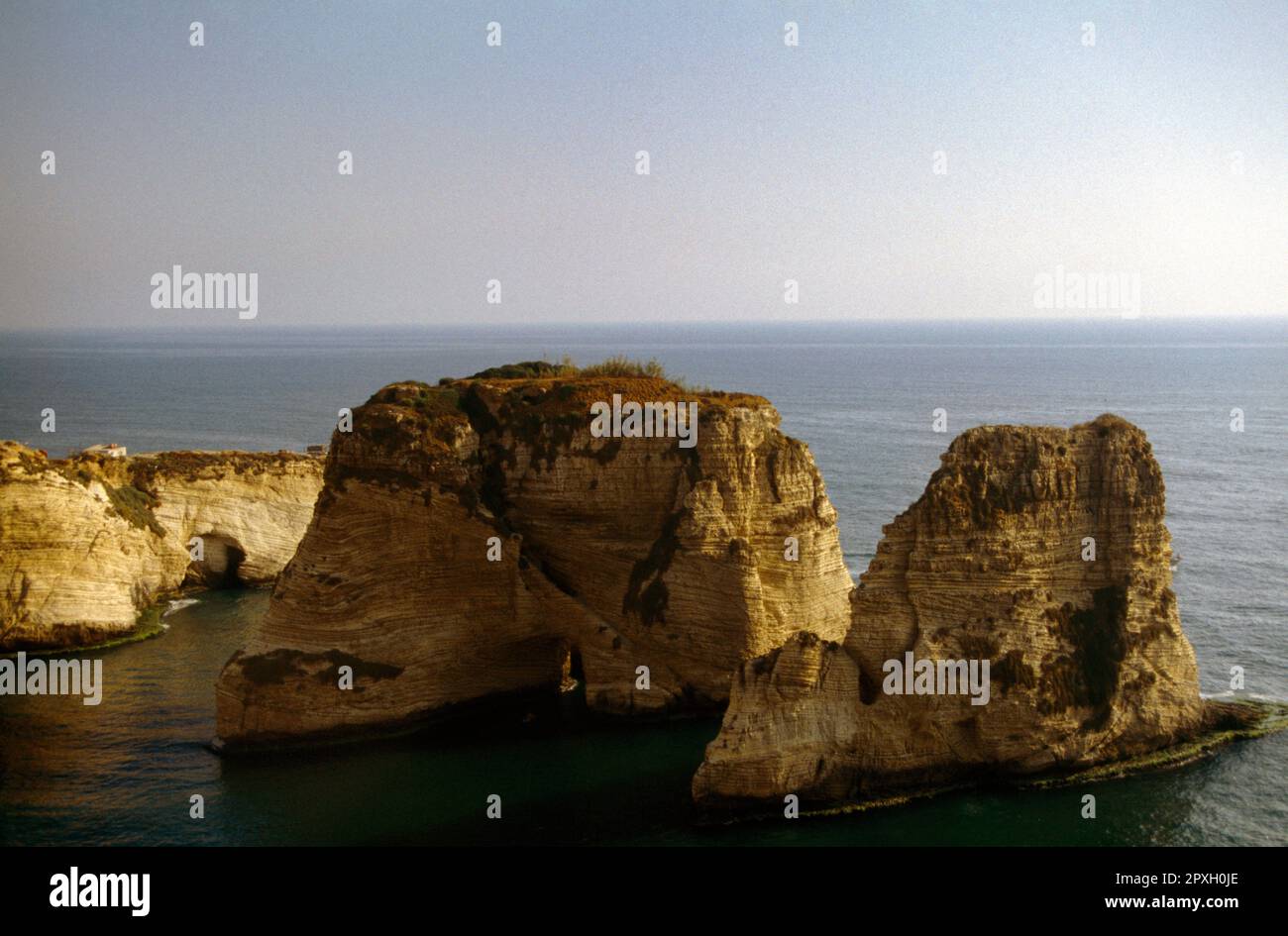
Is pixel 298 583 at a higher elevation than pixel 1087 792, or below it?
higher

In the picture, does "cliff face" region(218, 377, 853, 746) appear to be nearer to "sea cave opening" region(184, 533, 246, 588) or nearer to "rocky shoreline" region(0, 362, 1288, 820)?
"rocky shoreline" region(0, 362, 1288, 820)

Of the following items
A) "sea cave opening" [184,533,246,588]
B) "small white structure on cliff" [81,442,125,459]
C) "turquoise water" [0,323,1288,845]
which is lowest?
"turquoise water" [0,323,1288,845]

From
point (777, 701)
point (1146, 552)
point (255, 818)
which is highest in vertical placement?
point (1146, 552)

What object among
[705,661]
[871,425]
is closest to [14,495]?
[705,661]

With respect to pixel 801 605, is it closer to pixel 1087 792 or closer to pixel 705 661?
pixel 705 661

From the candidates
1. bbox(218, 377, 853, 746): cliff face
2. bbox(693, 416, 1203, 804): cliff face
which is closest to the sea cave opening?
bbox(218, 377, 853, 746): cliff face
